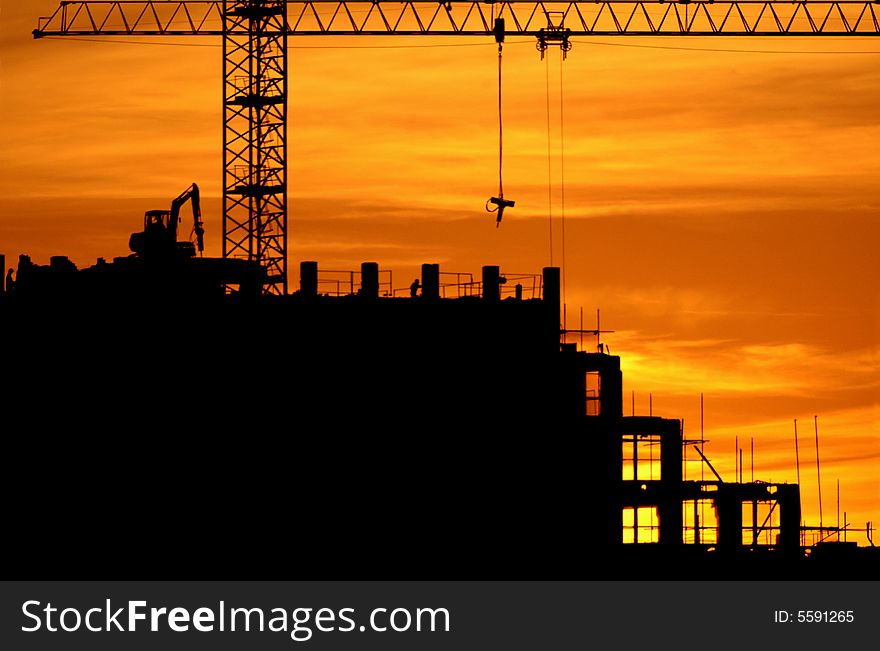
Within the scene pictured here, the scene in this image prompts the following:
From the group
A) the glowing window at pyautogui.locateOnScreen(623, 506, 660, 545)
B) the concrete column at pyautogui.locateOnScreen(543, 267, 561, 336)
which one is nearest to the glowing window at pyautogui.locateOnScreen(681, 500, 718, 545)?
the glowing window at pyautogui.locateOnScreen(623, 506, 660, 545)

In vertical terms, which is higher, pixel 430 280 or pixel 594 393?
pixel 430 280

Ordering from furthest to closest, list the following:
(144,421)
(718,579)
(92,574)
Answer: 1. (718,579)
2. (144,421)
3. (92,574)

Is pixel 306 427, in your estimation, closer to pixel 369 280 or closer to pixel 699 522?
pixel 369 280

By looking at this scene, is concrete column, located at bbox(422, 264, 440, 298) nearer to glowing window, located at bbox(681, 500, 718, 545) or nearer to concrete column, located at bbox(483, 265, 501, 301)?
concrete column, located at bbox(483, 265, 501, 301)

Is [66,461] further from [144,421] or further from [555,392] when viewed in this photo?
[555,392]

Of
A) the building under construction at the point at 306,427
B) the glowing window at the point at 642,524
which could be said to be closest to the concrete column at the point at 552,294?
the building under construction at the point at 306,427

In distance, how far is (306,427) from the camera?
12681 centimetres

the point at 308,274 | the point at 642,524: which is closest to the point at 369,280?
the point at 308,274

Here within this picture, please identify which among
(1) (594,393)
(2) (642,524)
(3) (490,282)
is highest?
(3) (490,282)

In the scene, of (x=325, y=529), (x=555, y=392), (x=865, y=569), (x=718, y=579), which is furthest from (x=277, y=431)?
(x=865, y=569)

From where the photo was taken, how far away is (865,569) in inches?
5561

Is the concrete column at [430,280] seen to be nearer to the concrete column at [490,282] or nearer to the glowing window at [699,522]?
the concrete column at [490,282]

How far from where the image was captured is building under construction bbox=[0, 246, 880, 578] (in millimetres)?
121875

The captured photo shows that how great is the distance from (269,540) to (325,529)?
2.97 meters
